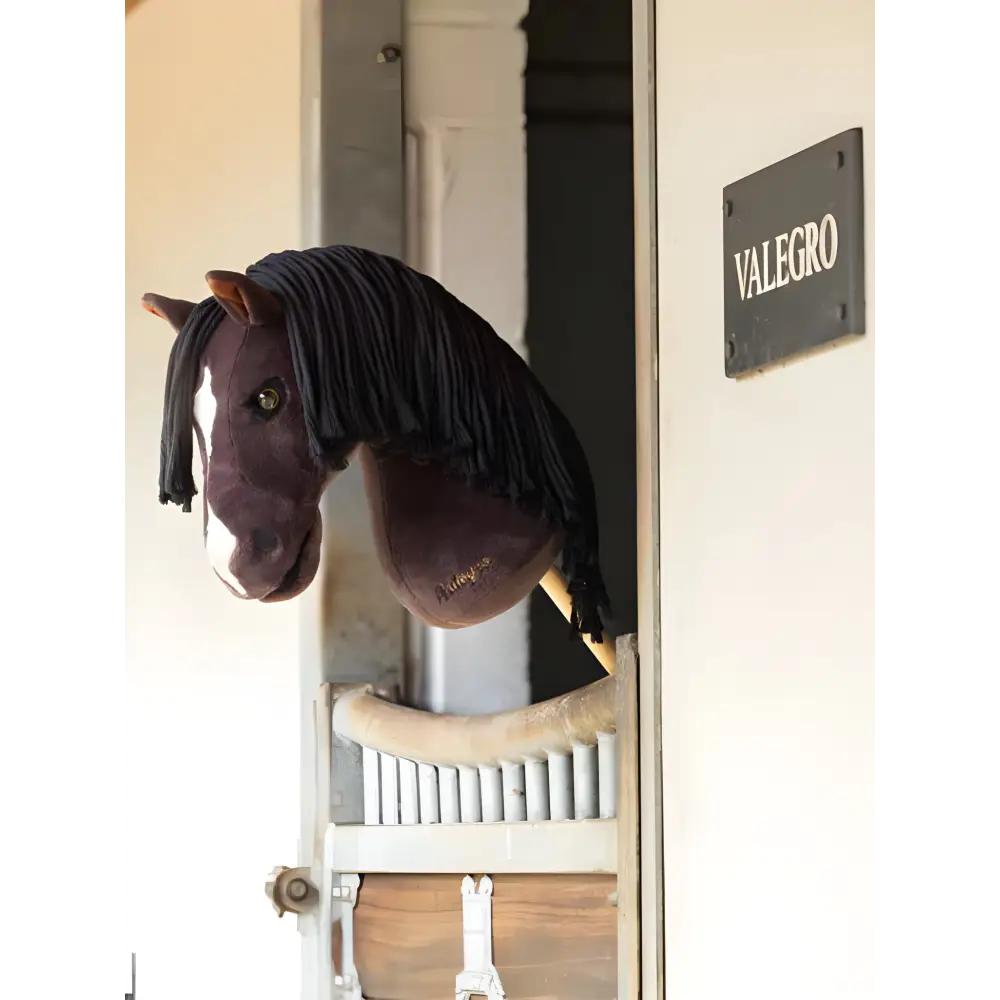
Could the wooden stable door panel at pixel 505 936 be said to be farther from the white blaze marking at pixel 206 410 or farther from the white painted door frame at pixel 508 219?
the white blaze marking at pixel 206 410

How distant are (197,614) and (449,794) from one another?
1.14 feet

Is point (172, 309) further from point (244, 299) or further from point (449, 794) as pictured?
point (449, 794)

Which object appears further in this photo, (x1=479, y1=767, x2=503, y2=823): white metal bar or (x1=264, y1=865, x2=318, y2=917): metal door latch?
(x1=264, y1=865, x2=318, y2=917): metal door latch

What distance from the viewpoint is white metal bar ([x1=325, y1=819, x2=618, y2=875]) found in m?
1.04

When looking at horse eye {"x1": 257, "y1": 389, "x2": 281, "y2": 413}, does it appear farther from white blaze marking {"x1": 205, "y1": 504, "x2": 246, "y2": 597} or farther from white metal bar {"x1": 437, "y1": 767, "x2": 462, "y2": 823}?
white metal bar {"x1": 437, "y1": 767, "x2": 462, "y2": 823}

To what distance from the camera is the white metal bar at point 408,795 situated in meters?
1.15

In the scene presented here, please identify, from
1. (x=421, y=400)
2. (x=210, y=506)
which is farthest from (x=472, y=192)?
(x=210, y=506)

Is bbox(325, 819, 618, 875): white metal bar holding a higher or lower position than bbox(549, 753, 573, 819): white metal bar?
lower

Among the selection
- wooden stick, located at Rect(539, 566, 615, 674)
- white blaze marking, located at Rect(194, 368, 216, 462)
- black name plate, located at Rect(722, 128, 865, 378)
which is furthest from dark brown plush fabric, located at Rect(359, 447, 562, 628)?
black name plate, located at Rect(722, 128, 865, 378)

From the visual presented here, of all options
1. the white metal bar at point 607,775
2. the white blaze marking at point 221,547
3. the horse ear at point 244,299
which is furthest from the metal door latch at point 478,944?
the horse ear at point 244,299

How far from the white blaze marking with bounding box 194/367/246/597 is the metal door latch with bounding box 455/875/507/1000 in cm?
28

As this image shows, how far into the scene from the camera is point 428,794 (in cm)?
114
